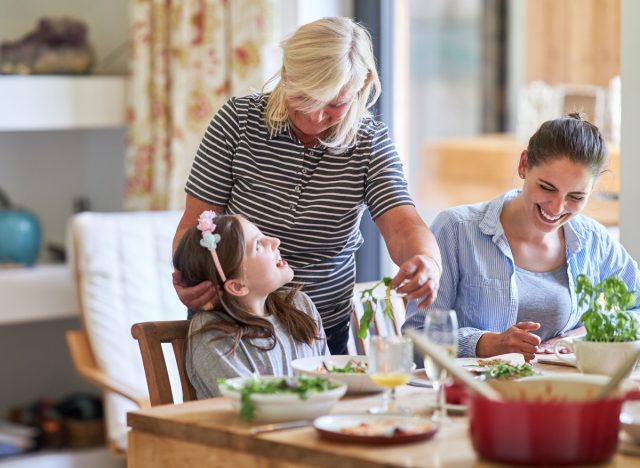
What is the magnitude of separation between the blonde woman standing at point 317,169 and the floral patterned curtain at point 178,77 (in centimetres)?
125

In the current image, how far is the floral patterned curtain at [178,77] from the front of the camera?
11.7 feet

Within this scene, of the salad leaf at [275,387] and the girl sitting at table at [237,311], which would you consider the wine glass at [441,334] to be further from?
the girl sitting at table at [237,311]

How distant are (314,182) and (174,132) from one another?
1.63 meters

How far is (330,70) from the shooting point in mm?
2092

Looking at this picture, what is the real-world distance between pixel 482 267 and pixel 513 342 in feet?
0.95

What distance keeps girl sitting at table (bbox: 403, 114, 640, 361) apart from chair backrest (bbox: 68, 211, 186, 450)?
1184 millimetres

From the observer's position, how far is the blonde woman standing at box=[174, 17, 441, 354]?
2.13 m

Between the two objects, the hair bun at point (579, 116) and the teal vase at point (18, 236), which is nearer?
the hair bun at point (579, 116)

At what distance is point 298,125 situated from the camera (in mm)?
2227

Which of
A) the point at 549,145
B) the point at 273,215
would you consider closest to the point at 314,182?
the point at 273,215

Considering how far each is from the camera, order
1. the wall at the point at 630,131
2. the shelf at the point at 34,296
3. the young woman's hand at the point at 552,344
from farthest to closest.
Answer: the shelf at the point at 34,296
the wall at the point at 630,131
the young woman's hand at the point at 552,344

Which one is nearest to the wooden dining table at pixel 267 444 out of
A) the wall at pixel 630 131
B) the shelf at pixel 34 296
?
the wall at pixel 630 131

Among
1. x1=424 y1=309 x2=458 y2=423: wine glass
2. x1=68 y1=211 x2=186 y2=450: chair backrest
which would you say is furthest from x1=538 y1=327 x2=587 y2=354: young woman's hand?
x1=68 y1=211 x2=186 y2=450: chair backrest

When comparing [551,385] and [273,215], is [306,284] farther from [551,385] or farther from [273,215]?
[551,385]
